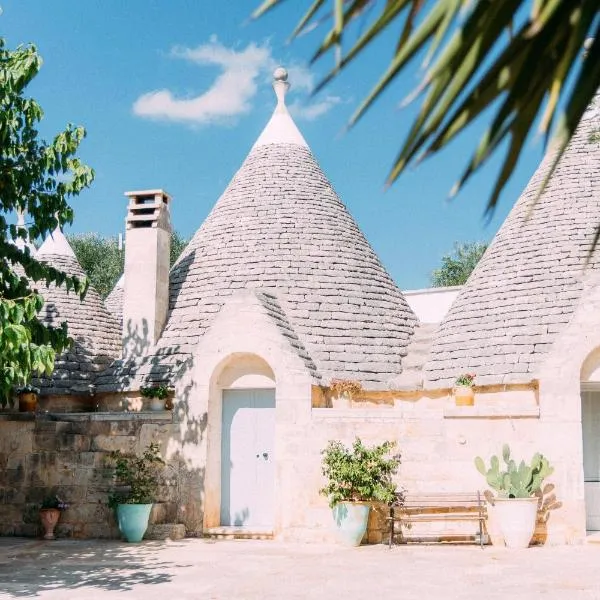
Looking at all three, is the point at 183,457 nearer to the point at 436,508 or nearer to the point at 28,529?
the point at 28,529

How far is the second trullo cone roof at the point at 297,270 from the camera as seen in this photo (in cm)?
1441

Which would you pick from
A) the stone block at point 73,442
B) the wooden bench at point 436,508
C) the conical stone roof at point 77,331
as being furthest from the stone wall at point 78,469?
the wooden bench at point 436,508

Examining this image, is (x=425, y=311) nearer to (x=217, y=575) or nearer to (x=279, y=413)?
(x=279, y=413)

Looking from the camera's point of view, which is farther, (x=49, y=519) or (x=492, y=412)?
(x=49, y=519)

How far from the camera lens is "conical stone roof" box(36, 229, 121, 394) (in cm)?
1517

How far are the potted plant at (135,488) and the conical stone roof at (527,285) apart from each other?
4525 mm

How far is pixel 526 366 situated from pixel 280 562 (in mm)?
4722

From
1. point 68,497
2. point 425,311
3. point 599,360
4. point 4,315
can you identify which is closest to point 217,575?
point 4,315

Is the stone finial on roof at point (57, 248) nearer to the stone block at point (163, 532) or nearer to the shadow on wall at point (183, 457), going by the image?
the shadow on wall at point (183, 457)

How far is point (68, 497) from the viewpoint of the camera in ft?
43.9

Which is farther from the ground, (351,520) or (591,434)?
(591,434)

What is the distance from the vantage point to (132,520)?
41.1 feet

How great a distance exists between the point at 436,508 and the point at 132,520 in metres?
4.38

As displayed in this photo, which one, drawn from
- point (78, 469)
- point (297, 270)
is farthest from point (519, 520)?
point (78, 469)
